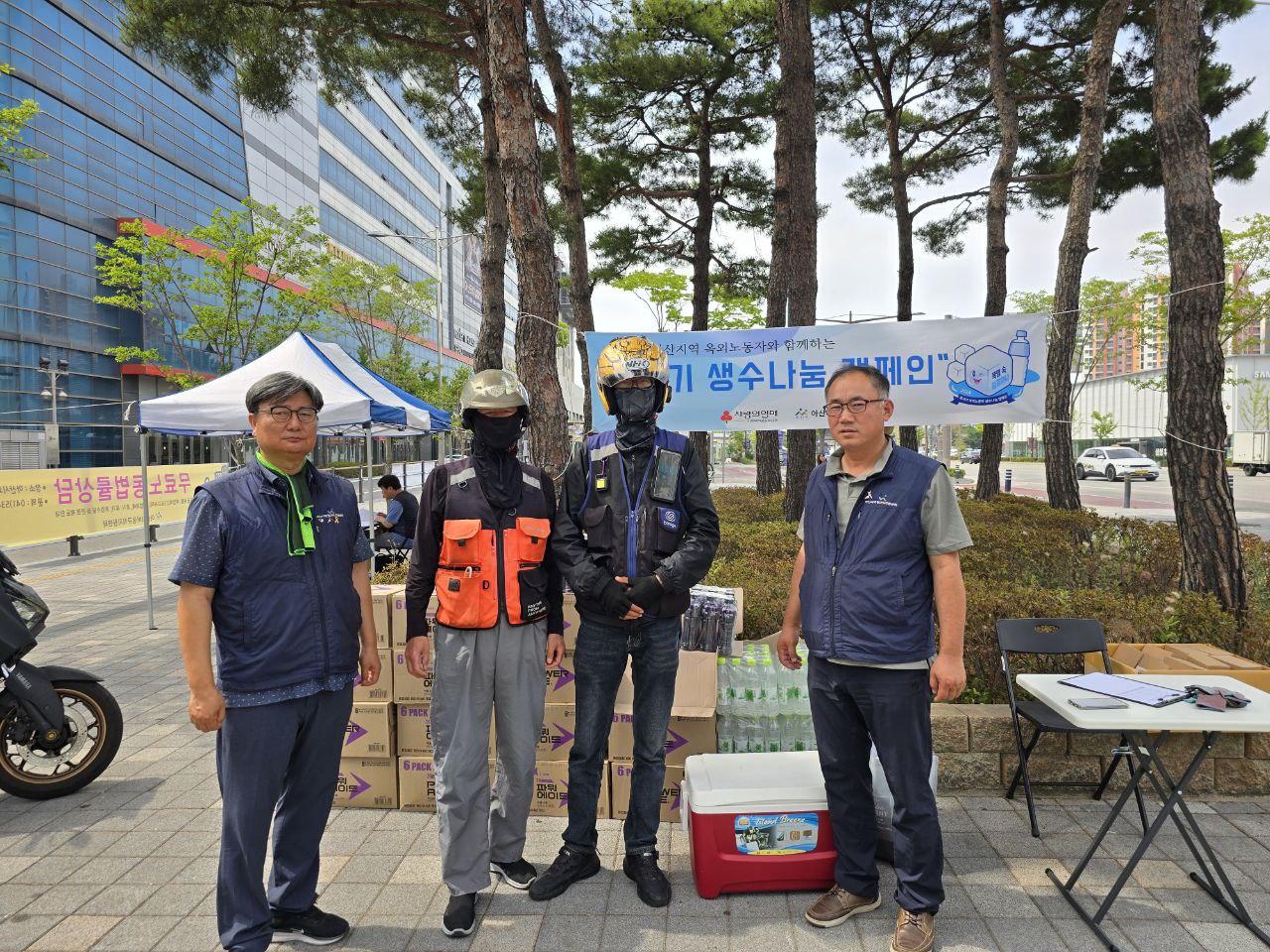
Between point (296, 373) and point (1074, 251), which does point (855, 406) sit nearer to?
point (296, 373)

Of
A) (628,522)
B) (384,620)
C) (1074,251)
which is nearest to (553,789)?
(384,620)

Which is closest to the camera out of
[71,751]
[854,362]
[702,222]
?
[71,751]

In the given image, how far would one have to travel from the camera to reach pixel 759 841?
10.1 feet

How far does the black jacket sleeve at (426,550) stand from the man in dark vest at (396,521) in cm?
660

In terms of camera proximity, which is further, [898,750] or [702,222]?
[702,222]

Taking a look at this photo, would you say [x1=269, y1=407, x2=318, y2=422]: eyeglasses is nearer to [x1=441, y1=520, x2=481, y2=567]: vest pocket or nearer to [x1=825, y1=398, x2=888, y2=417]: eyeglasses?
[x1=441, y1=520, x2=481, y2=567]: vest pocket

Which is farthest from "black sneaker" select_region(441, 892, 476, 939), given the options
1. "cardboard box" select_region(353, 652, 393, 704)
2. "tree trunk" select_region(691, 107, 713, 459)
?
"tree trunk" select_region(691, 107, 713, 459)

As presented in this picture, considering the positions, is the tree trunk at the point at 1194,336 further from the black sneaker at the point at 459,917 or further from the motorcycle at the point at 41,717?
the motorcycle at the point at 41,717

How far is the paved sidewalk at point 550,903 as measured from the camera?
278 cm

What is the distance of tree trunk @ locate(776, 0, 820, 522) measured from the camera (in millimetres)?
9008

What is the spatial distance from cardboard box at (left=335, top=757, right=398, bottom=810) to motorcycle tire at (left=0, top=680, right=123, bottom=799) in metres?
1.41

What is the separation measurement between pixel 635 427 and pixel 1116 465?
39.3 metres

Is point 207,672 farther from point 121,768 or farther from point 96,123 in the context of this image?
point 96,123

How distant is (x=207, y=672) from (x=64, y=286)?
3260 centimetres
